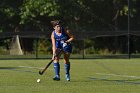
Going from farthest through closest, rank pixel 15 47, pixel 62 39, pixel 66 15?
pixel 66 15 < pixel 15 47 < pixel 62 39

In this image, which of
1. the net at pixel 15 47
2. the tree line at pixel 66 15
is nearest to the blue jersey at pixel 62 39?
the net at pixel 15 47

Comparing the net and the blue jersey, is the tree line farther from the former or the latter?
the blue jersey

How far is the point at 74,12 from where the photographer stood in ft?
152

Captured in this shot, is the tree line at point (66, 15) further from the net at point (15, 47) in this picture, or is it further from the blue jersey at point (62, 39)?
the blue jersey at point (62, 39)

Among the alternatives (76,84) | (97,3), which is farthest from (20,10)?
(76,84)

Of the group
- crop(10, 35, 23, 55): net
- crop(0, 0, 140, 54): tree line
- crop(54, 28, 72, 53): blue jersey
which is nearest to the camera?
crop(54, 28, 72, 53): blue jersey

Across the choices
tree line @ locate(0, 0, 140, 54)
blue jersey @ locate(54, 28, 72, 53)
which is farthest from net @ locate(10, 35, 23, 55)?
blue jersey @ locate(54, 28, 72, 53)

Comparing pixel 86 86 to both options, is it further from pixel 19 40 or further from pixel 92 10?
pixel 92 10

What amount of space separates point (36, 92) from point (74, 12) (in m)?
32.8

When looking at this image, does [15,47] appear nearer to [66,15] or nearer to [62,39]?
[66,15]

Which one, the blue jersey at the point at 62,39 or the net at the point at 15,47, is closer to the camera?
the blue jersey at the point at 62,39

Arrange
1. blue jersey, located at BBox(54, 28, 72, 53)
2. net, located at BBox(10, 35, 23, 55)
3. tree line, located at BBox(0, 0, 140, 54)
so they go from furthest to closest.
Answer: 1. tree line, located at BBox(0, 0, 140, 54)
2. net, located at BBox(10, 35, 23, 55)
3. blue jersey, located at BBox(54, 28, 72, 53)

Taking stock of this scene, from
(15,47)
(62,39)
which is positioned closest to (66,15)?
(15,47)

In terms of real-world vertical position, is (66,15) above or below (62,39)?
above
